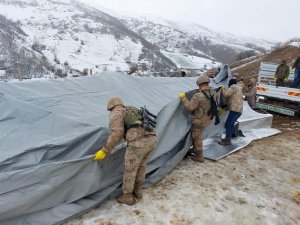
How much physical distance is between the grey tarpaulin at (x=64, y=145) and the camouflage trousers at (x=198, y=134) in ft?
0.39

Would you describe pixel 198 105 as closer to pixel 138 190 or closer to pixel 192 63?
pixel 138 190

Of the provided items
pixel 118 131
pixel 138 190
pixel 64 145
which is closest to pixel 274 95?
pixel 138 190

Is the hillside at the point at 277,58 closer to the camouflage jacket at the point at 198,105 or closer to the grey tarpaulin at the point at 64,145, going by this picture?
the camouflage jacket at the point at 198,105

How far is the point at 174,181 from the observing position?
4.81m

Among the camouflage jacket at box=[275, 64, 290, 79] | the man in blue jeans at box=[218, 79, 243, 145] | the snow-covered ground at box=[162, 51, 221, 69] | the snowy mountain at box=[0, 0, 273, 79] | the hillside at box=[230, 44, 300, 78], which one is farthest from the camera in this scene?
the snow-covered ground at box=[162, 51, 221, 69]

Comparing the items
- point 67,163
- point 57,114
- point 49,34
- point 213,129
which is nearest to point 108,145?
point 67,163

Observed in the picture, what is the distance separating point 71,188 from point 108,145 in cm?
69

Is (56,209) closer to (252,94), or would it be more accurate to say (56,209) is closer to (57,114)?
(57,114)

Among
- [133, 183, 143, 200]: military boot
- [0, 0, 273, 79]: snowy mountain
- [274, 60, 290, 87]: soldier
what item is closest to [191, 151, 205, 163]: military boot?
[133, 183, 143, 200]: military boot

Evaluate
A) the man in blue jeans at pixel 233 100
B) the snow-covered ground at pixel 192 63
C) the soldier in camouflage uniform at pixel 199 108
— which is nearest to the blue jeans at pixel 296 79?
the man in blue jeans at pixel 233 100

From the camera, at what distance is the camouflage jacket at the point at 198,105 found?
203 inches

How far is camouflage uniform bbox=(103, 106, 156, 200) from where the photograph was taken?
12.1 ft

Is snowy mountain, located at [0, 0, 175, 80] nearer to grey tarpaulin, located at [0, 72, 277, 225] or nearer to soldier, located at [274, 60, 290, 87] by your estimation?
soldier, located at [274, 60, 290, 87]

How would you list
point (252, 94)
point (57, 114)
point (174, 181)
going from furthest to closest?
point (252, 94) → point (174, 181) → point (57, 114)
